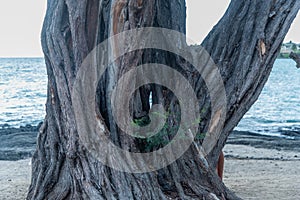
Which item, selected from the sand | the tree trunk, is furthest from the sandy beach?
the tree trunk

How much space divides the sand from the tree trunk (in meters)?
1.11

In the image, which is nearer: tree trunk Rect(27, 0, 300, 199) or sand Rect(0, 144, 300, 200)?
tree trunk Rect(27, 0, 300, 199)

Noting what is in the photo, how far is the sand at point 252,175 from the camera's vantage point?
5.83m

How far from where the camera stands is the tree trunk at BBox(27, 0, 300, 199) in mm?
4312

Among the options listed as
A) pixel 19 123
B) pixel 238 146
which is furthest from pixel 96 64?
pixel 19 123

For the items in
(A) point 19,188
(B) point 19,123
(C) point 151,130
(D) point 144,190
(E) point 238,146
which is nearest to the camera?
(D) point 144,190

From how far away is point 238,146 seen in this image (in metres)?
12.0

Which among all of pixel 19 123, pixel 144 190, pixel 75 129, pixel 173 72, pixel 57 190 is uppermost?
pixel 173 72

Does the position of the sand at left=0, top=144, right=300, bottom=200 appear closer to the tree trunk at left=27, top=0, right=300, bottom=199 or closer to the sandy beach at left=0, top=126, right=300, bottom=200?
the sandy beach at left=0, top=126, right=300, bottom=200

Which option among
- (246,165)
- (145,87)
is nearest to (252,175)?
(246,165)

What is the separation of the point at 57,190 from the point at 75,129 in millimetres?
714

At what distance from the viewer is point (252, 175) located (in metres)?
7.36

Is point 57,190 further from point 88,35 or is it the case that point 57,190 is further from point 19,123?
point 19,123

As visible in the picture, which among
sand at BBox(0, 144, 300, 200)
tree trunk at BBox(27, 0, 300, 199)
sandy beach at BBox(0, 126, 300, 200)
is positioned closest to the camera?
tree trunk at BBox(27, 0, 300, 199)
